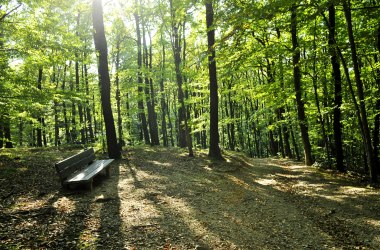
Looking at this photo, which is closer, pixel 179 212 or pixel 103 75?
pixel 179 212

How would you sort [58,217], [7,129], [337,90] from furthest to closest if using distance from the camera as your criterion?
[7,129], [337,90], [58,217]

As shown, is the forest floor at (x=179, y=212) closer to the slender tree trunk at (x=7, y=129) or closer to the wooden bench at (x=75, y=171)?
the wooden bench at (x=75, y=171)

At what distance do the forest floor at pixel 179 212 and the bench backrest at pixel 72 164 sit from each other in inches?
23.3

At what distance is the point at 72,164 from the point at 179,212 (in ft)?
12.6

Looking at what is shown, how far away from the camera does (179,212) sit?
689cm

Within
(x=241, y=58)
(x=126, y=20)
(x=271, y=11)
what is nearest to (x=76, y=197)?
(x=271, y=11)

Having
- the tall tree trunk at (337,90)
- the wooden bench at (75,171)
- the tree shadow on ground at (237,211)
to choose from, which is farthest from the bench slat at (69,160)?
the tall tree trunk at (337,90)

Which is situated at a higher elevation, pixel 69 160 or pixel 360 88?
pixel 360 88

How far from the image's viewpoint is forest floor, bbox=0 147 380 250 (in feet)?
17.5

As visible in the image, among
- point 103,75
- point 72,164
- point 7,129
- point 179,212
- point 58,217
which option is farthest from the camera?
point 7,129

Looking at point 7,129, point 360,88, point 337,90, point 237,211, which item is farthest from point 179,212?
point 7,129

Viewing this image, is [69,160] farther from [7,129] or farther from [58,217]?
[7,129]

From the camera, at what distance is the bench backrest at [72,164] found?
7.54 meters

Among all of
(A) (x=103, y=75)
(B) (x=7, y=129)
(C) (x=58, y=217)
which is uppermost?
(A) (x=103, y=75)
